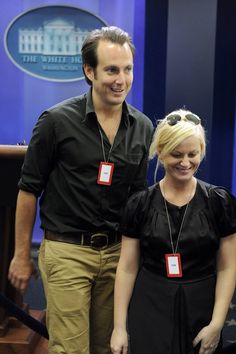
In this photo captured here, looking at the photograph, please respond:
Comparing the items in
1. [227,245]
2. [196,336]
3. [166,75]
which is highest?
[166,75]

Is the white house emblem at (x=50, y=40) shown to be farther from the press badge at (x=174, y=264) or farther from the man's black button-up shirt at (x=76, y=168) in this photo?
the press badge at (x=174, y=264)

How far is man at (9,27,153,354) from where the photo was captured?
1664 mm

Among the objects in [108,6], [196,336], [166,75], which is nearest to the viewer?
[196,336]

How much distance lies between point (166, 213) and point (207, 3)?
243 centimetres

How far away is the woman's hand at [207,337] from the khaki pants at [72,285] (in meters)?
0.44

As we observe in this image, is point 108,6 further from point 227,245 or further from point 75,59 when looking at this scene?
point 227,245

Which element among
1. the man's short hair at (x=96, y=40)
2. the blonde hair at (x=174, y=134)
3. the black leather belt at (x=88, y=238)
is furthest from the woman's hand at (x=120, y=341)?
the man's short hair at (x=96, y=40)

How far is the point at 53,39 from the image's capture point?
402 centimetres

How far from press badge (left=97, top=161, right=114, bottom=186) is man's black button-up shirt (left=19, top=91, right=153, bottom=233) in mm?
15

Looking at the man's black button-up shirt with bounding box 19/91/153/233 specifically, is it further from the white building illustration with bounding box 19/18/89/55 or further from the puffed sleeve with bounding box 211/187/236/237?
the white building illustration with bounding box 19/18/89/55

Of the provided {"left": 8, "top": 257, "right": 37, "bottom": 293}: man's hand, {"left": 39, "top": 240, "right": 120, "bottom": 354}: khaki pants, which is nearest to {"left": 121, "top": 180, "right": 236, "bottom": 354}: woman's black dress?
{"left": 39, "top": 240, "right": 120, "bottom": 354}: khaki pants

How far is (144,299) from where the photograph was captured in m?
1.50

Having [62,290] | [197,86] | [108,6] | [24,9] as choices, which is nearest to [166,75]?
[197,86]

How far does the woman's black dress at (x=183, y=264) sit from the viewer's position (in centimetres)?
144
